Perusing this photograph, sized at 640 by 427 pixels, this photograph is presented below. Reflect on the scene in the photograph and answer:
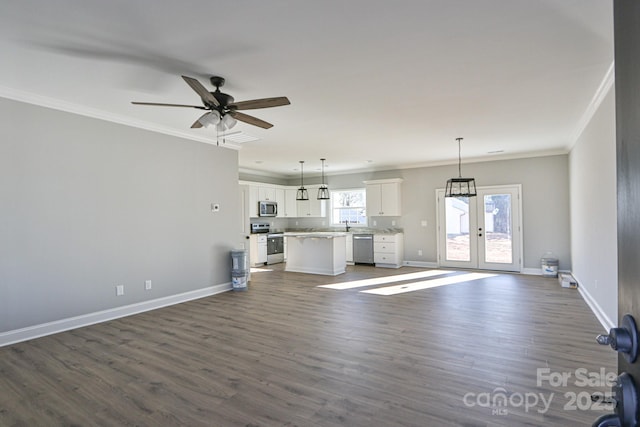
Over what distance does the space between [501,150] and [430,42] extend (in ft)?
16.6

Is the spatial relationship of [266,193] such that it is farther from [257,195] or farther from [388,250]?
[388,250]

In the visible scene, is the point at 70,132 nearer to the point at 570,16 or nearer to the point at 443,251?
the point at 570,16

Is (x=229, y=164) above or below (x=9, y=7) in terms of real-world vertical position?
below

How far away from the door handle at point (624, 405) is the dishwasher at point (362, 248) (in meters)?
8.08

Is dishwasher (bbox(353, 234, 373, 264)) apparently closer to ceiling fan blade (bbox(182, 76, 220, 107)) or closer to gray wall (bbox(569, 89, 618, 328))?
gray wall (bbox(569, 89, 618, 328))

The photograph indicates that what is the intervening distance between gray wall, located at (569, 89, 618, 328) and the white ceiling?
15.8 inches

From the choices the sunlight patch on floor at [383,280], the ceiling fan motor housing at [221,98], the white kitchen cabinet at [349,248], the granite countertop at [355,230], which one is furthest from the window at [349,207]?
the ceiling fan motor housing at [221,98]

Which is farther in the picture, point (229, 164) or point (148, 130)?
point (229, 164)

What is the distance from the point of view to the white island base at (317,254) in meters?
7.46

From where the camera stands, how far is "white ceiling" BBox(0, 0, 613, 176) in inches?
88.7

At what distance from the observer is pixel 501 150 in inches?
269

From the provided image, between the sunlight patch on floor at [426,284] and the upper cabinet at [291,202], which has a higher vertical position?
the upper cabinet at [291,202]

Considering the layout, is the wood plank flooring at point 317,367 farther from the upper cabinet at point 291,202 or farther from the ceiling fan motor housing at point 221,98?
the upper cabinet at point 291,202

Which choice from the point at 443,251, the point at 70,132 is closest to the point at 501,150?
the point at 443,251
